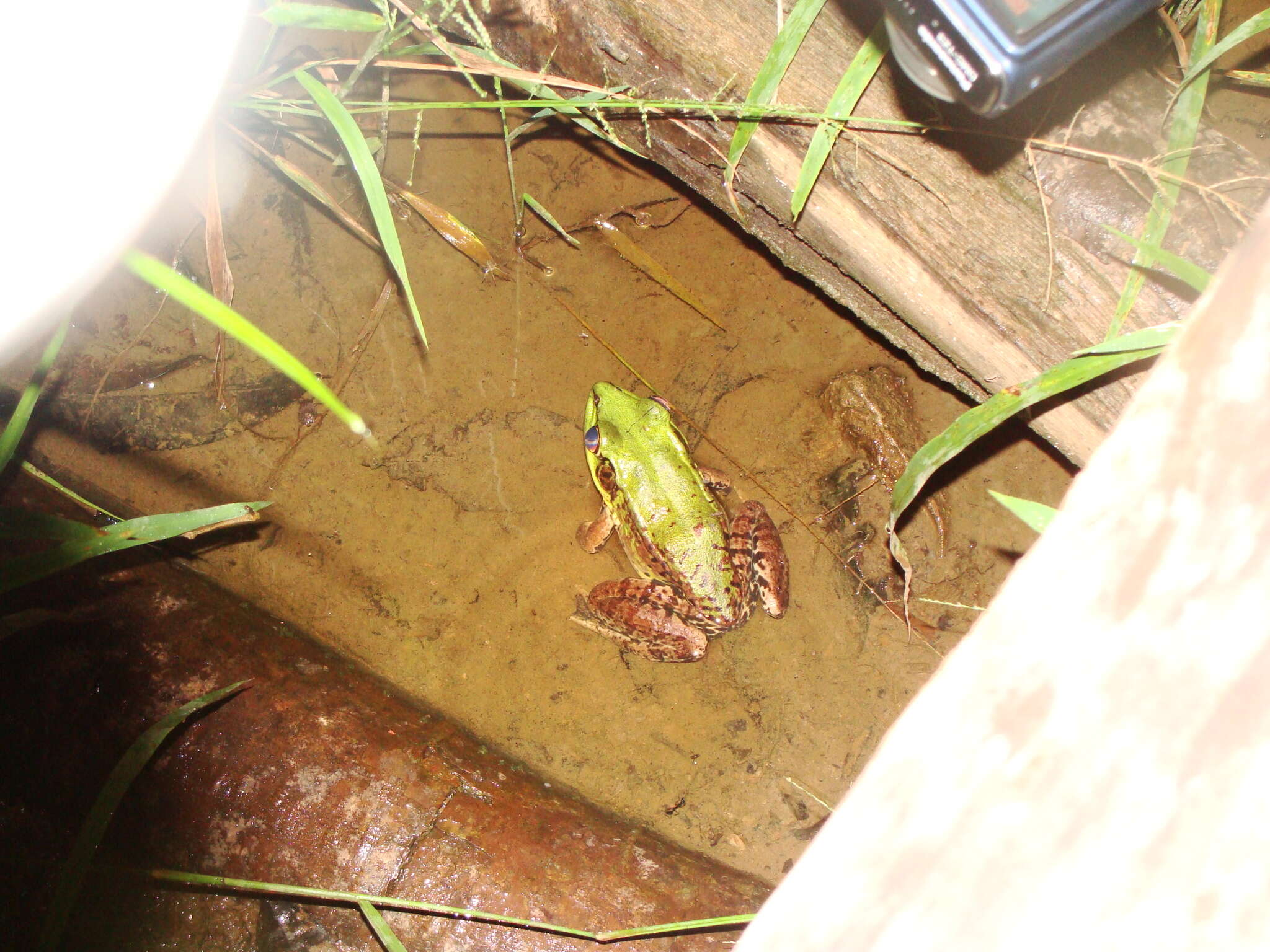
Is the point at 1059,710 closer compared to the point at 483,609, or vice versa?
the point at 1059,710

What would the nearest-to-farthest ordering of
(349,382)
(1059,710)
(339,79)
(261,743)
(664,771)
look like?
(1059,710) → (261,743) → (339,79) → (664,771) → (349,382)

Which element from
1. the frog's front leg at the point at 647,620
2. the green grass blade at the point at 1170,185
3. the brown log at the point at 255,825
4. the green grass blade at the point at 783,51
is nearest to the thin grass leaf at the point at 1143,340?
the green grass blade at the point at 1170,185

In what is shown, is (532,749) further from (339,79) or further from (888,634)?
(339,79)

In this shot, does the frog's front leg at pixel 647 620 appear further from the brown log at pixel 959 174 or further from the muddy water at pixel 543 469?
the brown log at pixel 959 174

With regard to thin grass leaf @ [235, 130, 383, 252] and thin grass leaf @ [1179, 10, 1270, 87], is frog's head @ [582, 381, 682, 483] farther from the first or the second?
thin grass leaf @ [1179, 10, 1270, 87]

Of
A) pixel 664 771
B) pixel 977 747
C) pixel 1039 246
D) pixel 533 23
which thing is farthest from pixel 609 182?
pixel 977 747

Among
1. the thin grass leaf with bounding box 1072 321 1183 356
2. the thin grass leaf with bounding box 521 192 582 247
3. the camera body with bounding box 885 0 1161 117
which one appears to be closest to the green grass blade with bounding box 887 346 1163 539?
the thin grass leaf with bounding box 1072 321 1183 356

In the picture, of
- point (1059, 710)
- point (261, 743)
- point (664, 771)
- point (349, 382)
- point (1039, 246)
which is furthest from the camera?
point (349, 382)
